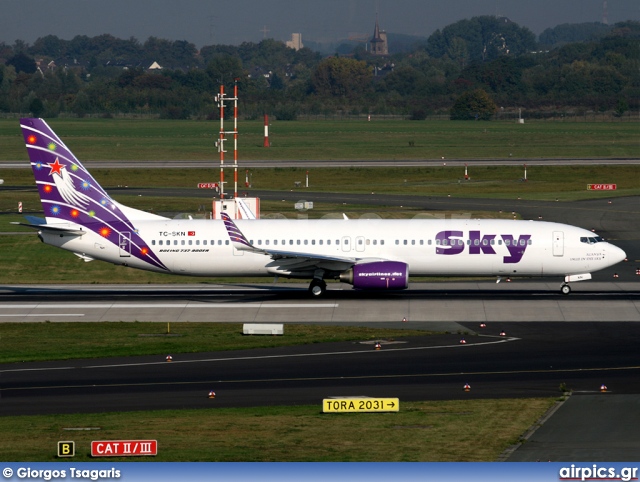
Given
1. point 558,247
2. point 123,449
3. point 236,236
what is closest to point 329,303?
point 236,236

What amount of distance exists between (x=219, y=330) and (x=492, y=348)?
12.3 m

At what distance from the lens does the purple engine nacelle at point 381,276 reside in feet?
168

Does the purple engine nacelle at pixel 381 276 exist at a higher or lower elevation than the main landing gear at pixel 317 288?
higher

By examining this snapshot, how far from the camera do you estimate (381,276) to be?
51188 mm

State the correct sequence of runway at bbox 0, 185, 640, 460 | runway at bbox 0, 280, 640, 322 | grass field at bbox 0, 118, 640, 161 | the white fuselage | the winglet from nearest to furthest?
runway at bbox 0, 185, 640, 460 → runway at bbox 0, 280, 640, 322 → the winglet → the white fuselage → grass field at bbox 0, 118, 640, 161

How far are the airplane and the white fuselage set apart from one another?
5 cm

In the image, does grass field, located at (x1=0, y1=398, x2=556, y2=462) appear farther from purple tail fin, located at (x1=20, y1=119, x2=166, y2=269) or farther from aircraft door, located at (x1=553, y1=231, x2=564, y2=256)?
purple tail fin, located at (x1=20, y1=119, x2=166, y2=269)

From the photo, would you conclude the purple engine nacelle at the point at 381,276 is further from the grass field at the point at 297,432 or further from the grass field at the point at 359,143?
the grass field at the point at 359,143

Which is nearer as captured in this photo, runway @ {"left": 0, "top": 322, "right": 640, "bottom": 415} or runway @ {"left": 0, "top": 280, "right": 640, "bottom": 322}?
runway @ {"left": 0, "top": 322, "right": 640, "bottom": 415}

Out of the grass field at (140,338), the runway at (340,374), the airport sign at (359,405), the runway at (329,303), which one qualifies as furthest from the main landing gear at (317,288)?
the airport sign at (359,405)

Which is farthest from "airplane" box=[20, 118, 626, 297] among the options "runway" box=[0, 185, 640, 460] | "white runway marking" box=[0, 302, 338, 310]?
"white runway marking" box=[0, 302, 338, 310]

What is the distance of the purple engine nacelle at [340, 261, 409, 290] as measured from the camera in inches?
2014

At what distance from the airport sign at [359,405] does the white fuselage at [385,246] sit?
21.9m

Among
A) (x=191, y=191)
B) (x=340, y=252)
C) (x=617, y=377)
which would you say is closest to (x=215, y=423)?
(x=617, y=377)
